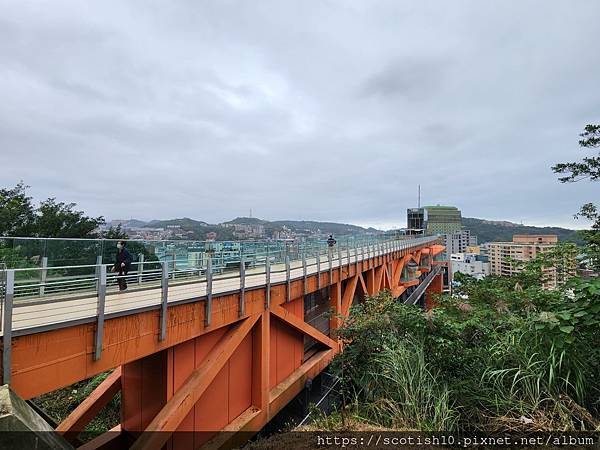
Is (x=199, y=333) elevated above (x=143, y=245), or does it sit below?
below

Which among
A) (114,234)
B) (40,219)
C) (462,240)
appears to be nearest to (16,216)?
(40,219)

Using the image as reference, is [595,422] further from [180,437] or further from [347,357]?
[180,437]

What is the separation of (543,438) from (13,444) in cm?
459

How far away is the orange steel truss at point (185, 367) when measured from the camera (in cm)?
496

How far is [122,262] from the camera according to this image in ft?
26.4

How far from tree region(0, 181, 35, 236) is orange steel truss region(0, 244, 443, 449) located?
1588 cm

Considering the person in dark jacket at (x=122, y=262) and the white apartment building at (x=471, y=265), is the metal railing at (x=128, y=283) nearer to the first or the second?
the person in dark jacket at (x=122, y=262)

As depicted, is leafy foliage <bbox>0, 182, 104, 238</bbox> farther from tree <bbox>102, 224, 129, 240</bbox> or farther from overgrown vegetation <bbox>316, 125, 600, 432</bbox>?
overgrown vegetation <bbox>316, 125, 600, 432</bbox>

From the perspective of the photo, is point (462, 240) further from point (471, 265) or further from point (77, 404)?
point (77, 404)

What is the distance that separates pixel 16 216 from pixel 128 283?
706 inches

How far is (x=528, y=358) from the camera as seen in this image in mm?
4355

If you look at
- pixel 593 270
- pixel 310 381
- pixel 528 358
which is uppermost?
pixel 593 270

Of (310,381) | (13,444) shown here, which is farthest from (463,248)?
(13,444)

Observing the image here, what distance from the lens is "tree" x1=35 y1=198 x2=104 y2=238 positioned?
22.5m
